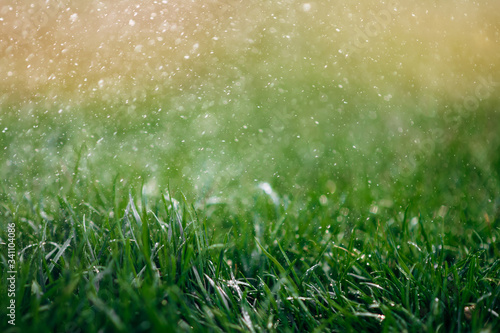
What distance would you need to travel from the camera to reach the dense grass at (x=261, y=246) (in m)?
0.89

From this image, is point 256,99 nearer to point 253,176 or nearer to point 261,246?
point 253,176

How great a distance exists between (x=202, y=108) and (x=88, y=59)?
1.84 ft

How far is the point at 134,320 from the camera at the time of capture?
2.59 feet

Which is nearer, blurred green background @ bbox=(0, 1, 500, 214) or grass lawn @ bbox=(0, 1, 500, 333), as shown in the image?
grass lawn @ bbox=(0, 1, 500, 333)

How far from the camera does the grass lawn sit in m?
0.96

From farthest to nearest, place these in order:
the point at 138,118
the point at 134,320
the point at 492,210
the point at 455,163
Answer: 1. the point at 455,163
2. the point at 138,118
3. the point at 492,210
4. the point at 134,320

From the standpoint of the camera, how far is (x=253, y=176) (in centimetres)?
182

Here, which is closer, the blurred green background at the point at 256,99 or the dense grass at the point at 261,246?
the dense grass at the point at 261,246

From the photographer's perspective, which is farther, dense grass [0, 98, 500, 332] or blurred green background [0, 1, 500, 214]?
blurred green background [0, 1, 500, 214]

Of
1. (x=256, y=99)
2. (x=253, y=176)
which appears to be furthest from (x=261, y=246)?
(x=256, y=99)

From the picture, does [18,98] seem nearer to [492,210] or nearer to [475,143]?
[492,210]

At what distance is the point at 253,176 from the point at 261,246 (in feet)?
2.46

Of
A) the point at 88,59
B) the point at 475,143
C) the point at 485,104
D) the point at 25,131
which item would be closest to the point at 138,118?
the point at 88,59

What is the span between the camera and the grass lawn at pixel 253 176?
0.96 m
